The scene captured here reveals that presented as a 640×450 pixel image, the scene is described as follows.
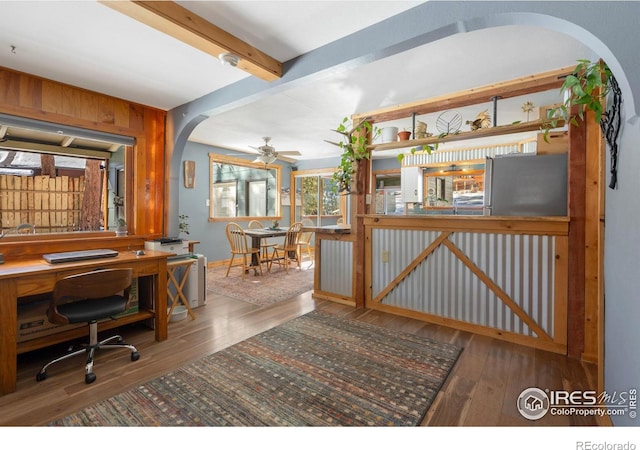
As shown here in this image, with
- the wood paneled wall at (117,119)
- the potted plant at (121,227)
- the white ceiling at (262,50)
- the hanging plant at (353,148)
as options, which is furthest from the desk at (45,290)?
the hanging plant at (353,148)

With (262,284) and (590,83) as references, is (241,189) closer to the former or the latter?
(262,284)

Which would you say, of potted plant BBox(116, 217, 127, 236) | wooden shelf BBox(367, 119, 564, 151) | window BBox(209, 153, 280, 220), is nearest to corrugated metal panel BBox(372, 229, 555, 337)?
wooden shelf BBox(367, 119, 564, 151)

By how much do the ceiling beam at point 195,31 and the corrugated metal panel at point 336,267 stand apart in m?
2.14

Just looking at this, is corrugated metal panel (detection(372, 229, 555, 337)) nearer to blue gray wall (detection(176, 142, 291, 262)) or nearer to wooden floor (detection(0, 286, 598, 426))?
wooden floor (detection(0, 286, 598, 426))

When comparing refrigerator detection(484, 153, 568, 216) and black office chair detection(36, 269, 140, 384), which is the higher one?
refrigerator detection(484, 153, 568, 216)

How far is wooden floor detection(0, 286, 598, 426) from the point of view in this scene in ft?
5.64

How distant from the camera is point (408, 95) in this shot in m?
3.34

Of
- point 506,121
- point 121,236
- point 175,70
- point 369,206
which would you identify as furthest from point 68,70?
point 506,121

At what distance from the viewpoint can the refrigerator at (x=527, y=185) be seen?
103 inches

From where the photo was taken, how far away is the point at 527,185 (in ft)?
9.02

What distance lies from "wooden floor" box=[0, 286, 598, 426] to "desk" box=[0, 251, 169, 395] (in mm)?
176

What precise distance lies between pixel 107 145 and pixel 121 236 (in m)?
1.01

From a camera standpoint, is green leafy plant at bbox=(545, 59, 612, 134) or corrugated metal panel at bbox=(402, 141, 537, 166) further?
corrugated metal panel at bbox=(402, 141, 537, 166)
